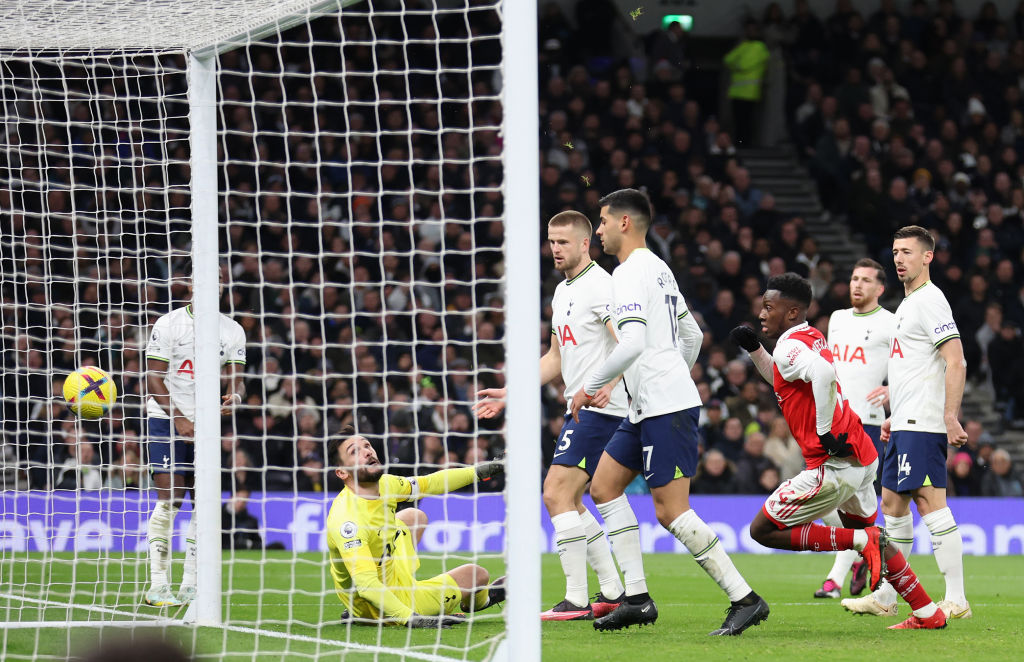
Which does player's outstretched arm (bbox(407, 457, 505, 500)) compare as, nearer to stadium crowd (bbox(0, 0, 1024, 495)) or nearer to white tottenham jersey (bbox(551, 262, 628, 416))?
white tottenham jersey (bbox(551, 262, 628, 416))

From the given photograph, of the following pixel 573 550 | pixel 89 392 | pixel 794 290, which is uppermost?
pixel 794 290

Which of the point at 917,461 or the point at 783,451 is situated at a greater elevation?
the point at 917,461

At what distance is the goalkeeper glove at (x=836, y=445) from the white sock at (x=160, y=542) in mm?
3685

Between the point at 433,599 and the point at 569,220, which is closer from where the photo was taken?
the point at 433,599

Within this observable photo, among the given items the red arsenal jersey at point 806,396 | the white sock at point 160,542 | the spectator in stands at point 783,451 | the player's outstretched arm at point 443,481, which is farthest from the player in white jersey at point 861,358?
the spectator in stands at point 783,451

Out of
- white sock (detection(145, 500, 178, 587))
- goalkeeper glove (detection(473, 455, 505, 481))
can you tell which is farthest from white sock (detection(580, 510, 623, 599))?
white sock (detection(145, 500, 178, 587))

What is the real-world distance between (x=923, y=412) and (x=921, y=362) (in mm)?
293

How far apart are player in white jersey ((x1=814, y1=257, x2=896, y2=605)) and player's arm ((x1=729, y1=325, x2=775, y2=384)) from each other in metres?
1.58

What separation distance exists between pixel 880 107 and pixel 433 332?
748 centimetres

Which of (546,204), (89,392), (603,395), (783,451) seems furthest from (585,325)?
(546,204)

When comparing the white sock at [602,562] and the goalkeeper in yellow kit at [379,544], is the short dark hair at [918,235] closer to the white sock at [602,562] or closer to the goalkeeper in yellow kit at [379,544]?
the white sock at [602,562]

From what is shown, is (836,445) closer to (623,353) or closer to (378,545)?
(623,353)

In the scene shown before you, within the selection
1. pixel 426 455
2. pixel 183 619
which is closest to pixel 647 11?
pixel 426 455

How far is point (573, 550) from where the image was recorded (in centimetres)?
654
